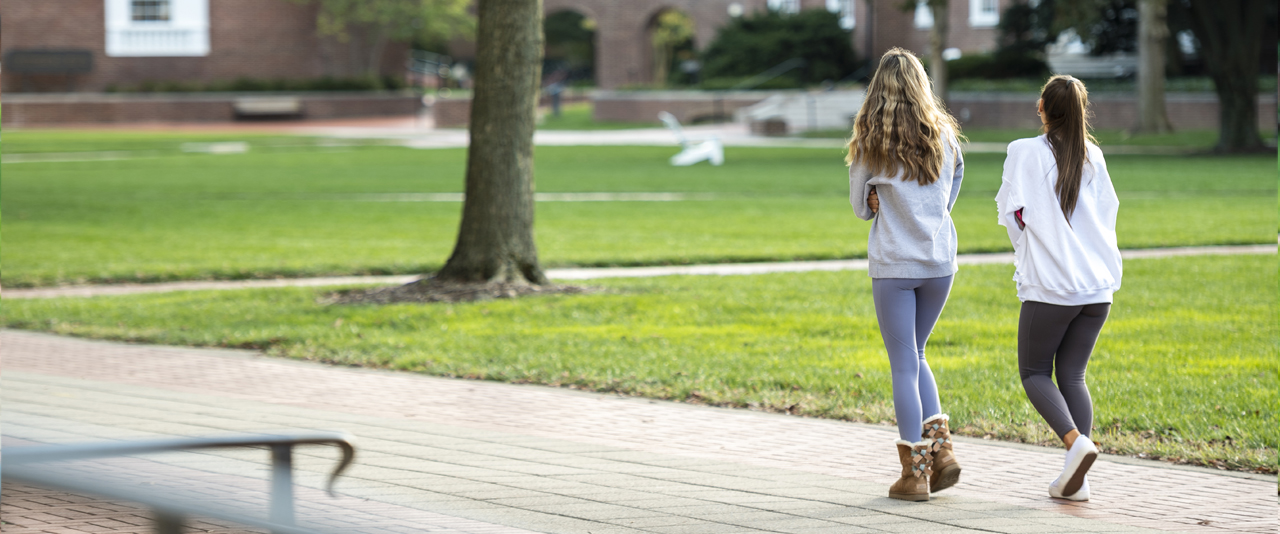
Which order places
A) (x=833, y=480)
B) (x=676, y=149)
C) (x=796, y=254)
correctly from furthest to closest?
1. (x=676, y=149)
2. (x=796, y=254)
3. (x=833, y=480)

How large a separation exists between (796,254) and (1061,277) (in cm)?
855

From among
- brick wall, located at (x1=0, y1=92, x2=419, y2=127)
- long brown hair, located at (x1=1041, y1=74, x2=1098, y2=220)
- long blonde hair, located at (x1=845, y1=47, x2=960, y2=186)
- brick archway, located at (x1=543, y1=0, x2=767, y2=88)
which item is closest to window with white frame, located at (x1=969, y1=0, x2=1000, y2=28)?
brick archway, located at (x1=543, y1=0, x2=767, y2=88)

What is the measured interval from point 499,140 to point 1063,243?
6271 millimetres

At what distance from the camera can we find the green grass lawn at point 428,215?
43.2 feet

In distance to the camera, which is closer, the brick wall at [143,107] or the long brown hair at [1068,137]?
the long brown hair at [1068,137]

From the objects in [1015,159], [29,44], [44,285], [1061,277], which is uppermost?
[29,44]

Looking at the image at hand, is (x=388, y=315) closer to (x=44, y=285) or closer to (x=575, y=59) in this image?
(x=44, y=285)

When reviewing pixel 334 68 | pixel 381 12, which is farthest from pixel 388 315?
pixel 334 68

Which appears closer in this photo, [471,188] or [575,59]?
[471,188]

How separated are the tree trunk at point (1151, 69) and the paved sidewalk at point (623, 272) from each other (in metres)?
18.7

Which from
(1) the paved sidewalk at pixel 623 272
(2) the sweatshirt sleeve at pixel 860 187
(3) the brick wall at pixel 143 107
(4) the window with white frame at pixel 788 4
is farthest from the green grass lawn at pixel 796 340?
(4) the window with white frame at pixel 788 4

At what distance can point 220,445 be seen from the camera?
5.88 feet

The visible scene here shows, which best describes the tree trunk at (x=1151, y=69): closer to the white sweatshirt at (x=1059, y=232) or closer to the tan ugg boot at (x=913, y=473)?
the white sweatshirt at (x=1059, y=232)

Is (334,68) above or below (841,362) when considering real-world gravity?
above
